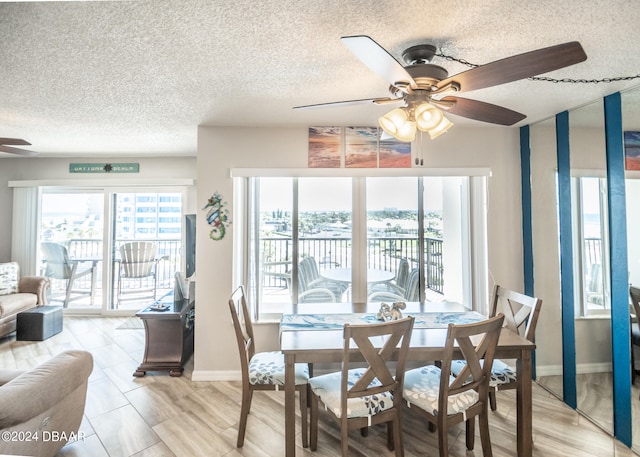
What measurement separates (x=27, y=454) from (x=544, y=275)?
153 inches

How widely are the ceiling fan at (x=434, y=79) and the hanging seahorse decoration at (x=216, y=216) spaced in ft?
5.66

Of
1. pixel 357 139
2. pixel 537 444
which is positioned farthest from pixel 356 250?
pixel 537 444

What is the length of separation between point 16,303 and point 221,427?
139 inches

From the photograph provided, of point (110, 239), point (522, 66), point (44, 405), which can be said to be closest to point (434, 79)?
point (522, 66)

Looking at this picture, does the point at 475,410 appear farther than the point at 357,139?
No

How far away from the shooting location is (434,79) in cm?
145

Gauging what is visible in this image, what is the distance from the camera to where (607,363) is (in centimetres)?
221

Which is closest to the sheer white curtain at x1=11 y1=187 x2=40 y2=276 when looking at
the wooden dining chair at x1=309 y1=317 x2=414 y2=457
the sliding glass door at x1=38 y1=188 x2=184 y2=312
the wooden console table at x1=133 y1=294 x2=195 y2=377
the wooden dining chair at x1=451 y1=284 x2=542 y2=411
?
the sliding glass door at x1=38 y1=188 x2=184 y2=312

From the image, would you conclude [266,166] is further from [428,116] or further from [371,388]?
[371,388]

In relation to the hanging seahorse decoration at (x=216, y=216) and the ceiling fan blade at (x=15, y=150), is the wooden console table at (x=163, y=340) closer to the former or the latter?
the hanging seahorse decoration at (x=216, y=216)

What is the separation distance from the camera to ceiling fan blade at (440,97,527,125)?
1.55 m

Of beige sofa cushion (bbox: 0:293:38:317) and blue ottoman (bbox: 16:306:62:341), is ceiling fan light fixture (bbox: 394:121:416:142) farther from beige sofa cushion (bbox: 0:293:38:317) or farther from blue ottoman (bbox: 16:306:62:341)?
beige sofa cushion (bbox: 0:293:38:317)

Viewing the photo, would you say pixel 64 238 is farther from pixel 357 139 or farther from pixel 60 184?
pixel 357 139

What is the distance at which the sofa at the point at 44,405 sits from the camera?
4.48ft
